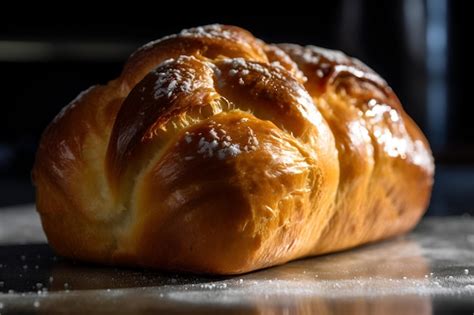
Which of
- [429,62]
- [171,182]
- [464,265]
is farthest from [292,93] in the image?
[429,62]

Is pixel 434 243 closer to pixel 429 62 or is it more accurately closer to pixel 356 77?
pixel 356 77

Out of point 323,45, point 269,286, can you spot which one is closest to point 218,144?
point 269,286

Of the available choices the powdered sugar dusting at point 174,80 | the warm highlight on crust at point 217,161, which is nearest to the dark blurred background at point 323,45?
the warm highlight on crust at point 217,161

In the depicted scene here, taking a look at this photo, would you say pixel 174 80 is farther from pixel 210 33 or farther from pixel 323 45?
pixel 323 45

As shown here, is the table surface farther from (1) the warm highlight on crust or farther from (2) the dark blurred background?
(2) the dark blurred background

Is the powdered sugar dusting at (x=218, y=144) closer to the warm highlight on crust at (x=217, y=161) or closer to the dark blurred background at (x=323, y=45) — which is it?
the warm highlight on crust at (x=217, y=161)

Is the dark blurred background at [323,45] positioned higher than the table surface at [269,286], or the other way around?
the table surface at [269,286]

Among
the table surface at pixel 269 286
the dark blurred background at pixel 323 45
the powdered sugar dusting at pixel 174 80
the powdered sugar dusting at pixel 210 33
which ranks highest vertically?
the powdered sugar dusting at pixel 210 33
